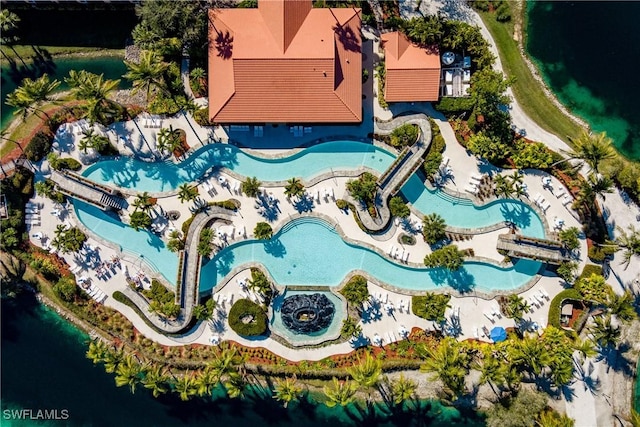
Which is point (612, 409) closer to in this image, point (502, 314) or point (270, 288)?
point (502, 314)

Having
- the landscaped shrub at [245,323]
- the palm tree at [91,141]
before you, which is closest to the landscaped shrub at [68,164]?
the palm tree at [91,141]

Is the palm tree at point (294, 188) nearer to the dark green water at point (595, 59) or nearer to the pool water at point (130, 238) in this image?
the pool water at point (130, 238)

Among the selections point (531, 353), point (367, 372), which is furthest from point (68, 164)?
point (531, 353)

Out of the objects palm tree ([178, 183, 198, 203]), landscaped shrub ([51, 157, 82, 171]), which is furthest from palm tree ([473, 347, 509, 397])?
landscaped shrub ([51, 157, 82, 171])

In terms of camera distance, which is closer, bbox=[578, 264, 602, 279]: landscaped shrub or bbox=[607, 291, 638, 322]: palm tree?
bbox=[607, 291, 638, 322]: palm tree

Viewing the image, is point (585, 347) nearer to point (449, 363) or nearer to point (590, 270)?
point (590, 270)

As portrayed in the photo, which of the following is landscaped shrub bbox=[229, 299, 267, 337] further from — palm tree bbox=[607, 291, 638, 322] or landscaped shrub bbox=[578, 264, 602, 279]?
palm tree bbox=[607, 291, 638, 322]

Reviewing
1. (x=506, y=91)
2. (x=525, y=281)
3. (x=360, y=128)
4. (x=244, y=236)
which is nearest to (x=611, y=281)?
(x=525, y=281)
